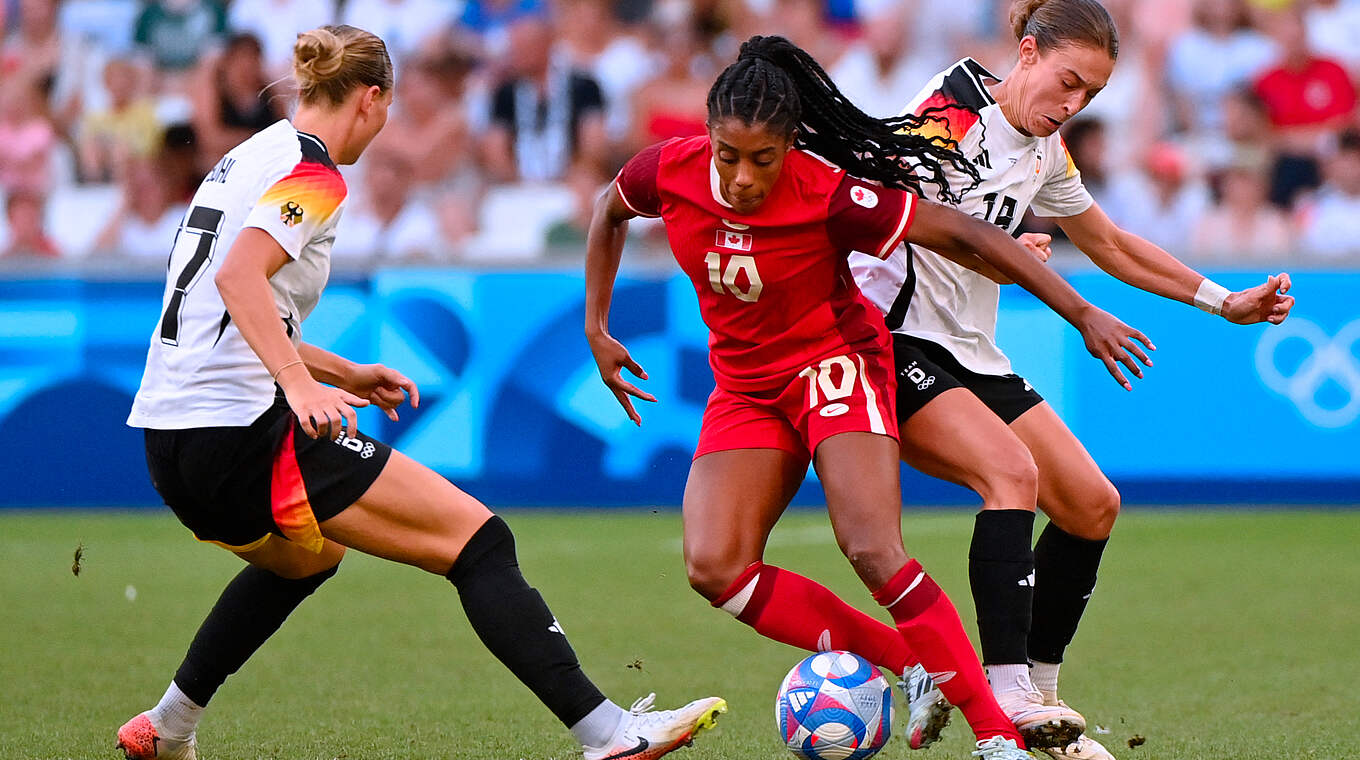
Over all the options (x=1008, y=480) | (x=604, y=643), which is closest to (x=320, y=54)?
(x=1008, y=480)

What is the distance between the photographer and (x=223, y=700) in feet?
18.4

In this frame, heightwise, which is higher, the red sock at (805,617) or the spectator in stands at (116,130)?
the red sock at (805,617)

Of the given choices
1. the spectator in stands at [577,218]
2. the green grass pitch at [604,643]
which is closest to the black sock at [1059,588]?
the green grass pitch at [604,643]

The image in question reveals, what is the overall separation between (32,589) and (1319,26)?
33.0 feet

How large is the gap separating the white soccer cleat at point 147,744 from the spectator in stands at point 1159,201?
8.78 metres

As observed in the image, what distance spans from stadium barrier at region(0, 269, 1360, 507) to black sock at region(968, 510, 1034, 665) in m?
5.45

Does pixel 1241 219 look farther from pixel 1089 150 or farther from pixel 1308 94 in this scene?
pixel 1308 94

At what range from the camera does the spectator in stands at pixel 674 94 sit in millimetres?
12188

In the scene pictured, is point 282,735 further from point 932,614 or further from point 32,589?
point 32,589

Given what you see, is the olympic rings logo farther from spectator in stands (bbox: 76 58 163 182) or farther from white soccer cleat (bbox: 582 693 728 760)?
spectator in stands (bbox: 76 58 163 182)

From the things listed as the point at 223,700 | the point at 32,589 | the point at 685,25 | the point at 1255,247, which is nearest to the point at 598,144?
the point at 685,25

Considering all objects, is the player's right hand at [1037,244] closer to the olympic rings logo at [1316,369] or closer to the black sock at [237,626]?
the black sock at [237,626]

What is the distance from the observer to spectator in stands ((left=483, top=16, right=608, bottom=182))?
12.2 metres

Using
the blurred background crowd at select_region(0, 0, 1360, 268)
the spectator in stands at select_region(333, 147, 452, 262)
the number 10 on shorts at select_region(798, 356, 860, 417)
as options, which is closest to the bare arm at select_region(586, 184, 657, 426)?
the number 10 on shorts at select_region(798, 356, 860, 417)
